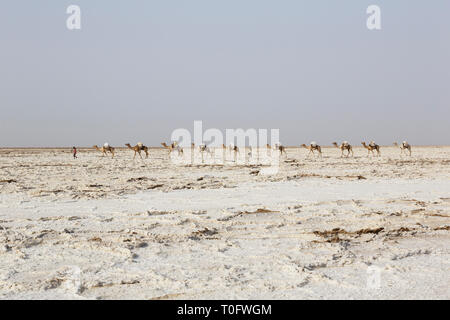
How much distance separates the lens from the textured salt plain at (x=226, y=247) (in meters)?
3.44

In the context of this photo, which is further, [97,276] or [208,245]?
[208,245]

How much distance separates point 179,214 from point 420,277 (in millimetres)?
4063

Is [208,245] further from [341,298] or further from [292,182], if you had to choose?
[292,182]

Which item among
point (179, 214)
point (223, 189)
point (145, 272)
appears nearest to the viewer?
point (145, 272)

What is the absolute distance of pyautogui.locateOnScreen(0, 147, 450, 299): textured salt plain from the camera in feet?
11.3

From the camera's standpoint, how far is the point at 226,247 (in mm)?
4789

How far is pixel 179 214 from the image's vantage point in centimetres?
694

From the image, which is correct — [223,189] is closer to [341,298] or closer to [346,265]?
[346,265]
